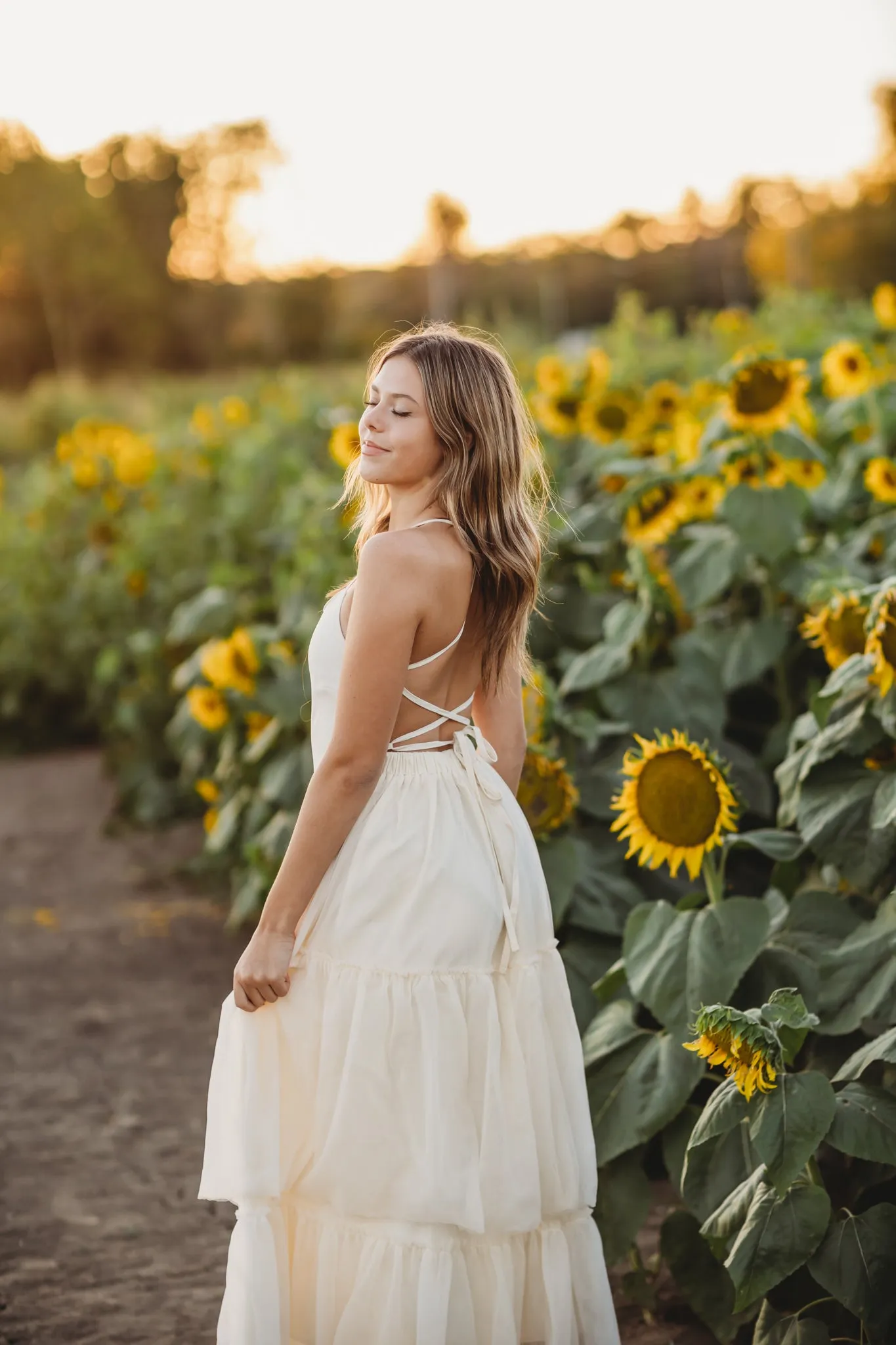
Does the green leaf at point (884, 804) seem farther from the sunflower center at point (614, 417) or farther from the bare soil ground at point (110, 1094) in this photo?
the sunflower center at point (614, 417)

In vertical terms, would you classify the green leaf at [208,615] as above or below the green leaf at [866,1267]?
above

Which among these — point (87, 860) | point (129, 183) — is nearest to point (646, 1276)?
point (87, 860)

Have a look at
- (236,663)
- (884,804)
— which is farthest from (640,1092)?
(236,663)

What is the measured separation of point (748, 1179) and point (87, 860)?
410cm

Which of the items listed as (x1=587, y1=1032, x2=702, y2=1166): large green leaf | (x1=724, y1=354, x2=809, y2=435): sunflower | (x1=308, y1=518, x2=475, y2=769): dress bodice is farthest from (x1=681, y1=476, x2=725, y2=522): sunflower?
(x1=308, y1=518, x2=475, y2=769): dress bodice

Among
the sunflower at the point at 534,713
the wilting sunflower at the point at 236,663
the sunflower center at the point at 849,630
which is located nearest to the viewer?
the sunflower center at the point at 849,630

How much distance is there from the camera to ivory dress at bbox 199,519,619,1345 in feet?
6.43

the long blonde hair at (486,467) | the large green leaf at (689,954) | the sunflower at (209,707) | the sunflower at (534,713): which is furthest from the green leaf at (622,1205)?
the sunflower at (209,707)

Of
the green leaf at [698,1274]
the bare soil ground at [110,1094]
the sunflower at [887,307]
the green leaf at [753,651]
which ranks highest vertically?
the sunflower at [887,307]

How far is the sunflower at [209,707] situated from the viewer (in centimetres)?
427

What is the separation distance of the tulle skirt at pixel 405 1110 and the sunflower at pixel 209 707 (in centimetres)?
224

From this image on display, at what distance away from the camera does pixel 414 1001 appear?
1.98 meters

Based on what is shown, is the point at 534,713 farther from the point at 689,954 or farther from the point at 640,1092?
the point at 640,1092

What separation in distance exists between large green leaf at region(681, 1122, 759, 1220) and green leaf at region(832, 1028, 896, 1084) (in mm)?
172
